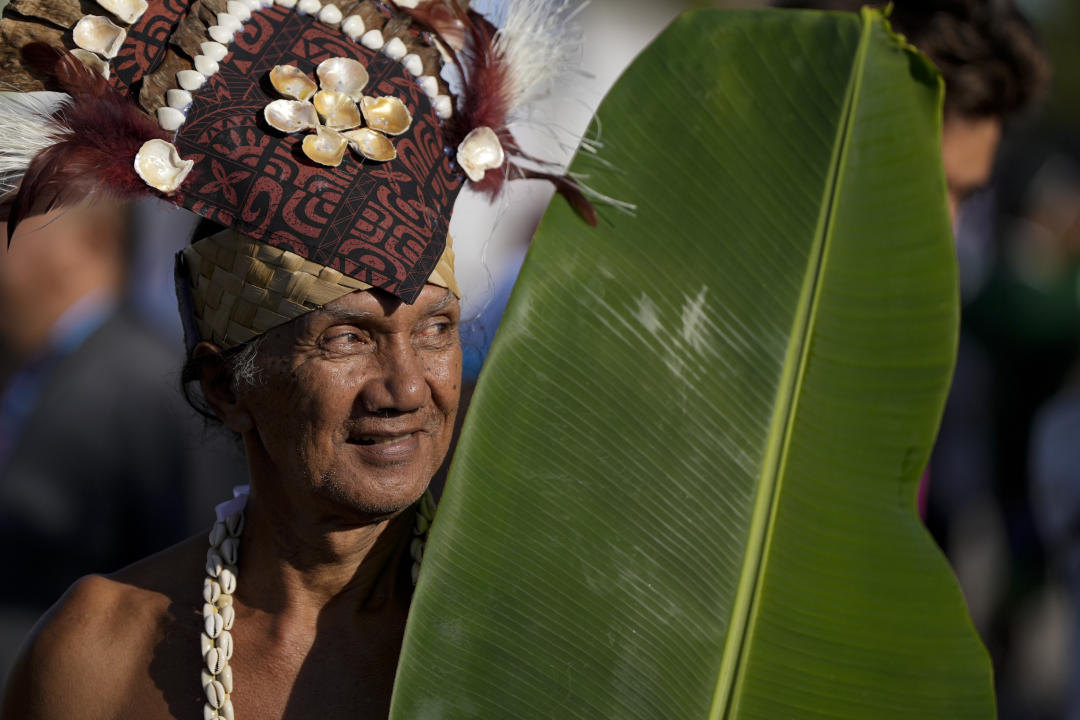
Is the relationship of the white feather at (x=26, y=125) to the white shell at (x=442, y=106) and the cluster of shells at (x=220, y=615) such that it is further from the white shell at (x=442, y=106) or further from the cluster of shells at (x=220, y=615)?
the cluster of shells at (x=220, y=615)

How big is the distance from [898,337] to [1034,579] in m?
4.03

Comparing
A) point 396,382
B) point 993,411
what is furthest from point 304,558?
point 993,411

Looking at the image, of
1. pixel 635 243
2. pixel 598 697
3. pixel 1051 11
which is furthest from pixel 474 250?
pixel 1051 11

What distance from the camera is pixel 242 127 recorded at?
5.44 ft

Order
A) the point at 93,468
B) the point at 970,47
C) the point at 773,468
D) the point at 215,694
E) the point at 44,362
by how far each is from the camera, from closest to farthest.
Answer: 1. the point at 773,468
2. the point at 215,694
3. the point at 970,47
4. the point at 93,468
5. the point at 44,362

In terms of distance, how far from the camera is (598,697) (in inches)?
55.0

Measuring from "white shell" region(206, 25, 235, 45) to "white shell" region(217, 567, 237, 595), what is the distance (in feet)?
3.03

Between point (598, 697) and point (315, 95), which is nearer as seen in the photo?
point (598, 697)

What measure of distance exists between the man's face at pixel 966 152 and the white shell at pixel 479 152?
1584 mm

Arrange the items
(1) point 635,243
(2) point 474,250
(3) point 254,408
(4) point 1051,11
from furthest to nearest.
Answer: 1. (4) point 1051,11
2. (2) point 474,250
3. (3) point 254,408
4. (1) point 635,243

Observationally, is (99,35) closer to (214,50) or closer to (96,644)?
(214,50)

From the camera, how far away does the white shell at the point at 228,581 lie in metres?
2.01

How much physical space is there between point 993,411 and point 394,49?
11.1ft

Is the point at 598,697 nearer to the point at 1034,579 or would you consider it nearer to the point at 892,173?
the point at 892,173
